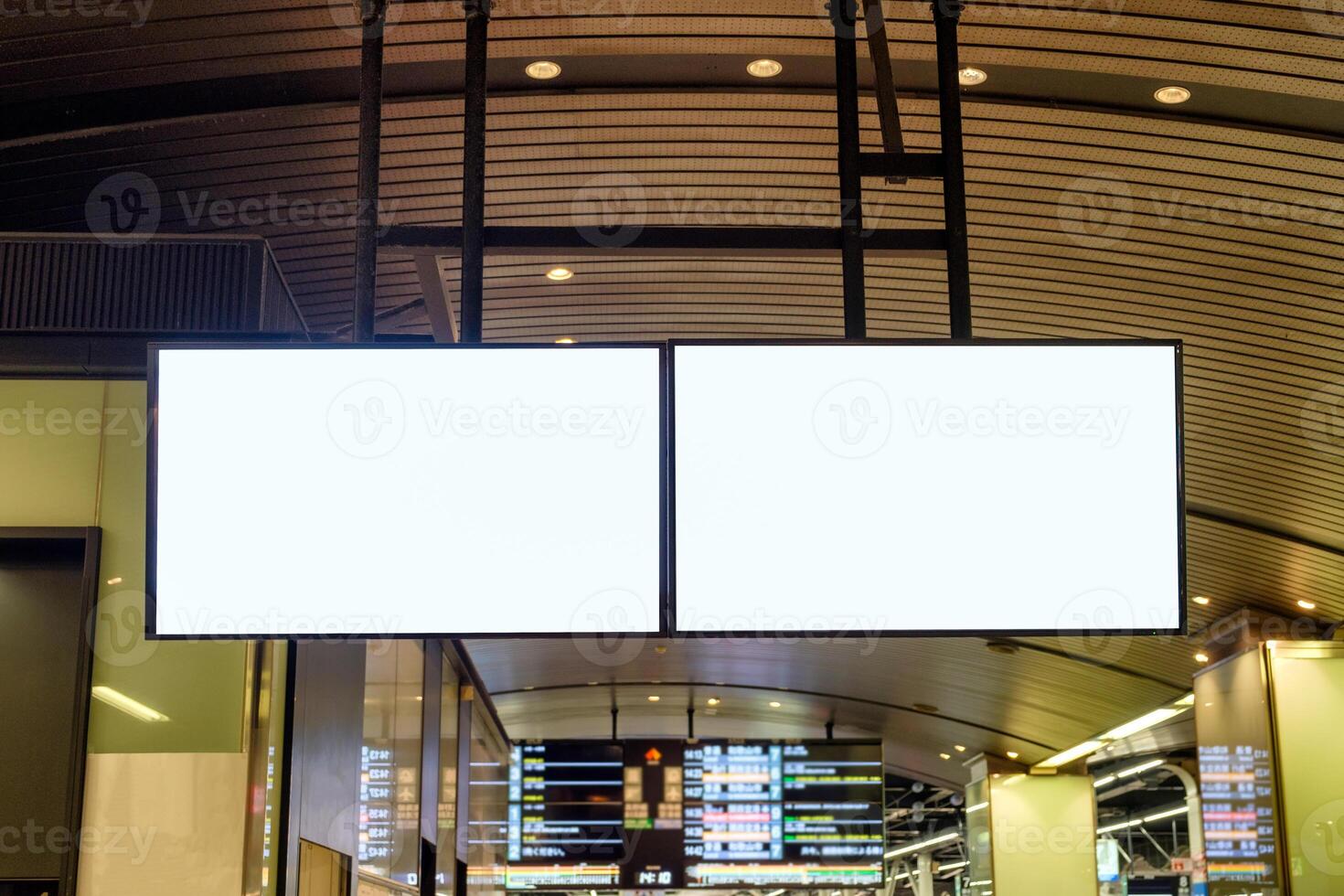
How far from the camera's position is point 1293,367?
7.12 m

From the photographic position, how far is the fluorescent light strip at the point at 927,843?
27269 millimetres

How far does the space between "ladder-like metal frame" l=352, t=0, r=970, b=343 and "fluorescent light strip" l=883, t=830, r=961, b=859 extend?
24.4 meters

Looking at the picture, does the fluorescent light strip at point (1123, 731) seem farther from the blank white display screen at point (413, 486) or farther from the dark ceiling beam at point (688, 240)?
the blank white display screen at point (413, 486)

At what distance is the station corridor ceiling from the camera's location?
498 centimetres

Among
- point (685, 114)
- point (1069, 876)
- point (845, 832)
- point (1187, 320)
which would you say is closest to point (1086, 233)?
point (1187, 320)

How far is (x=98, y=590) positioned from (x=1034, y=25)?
3.59 m

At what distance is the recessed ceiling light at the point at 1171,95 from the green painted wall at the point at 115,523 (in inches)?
147

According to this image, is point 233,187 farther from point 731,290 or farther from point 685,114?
point 731,290

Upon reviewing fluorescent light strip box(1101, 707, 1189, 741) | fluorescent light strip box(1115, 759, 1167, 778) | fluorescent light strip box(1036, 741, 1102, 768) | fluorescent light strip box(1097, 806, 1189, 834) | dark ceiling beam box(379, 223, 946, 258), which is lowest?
fluorescent light strip box(1097, 806, 1189, 834)

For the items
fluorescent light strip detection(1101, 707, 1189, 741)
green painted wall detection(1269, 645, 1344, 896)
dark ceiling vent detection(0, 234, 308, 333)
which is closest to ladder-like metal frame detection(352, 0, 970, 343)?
dark ceiling vent detection(0, 234, 308, 333)

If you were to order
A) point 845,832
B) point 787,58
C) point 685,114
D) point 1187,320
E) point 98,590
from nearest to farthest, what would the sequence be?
point 98,590 < point 787,58 < point 685,114 < point 1187,320 < point 845,832

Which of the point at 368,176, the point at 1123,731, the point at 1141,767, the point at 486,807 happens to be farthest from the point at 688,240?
the point at 1141,767

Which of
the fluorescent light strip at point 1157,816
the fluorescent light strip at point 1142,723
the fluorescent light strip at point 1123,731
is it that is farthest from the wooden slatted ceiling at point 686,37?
the fluorescent light strip at point 1157,816

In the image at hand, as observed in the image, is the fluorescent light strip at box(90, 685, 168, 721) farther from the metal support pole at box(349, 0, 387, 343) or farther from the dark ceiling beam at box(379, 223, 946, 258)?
the dark ceiling beam at box(379, 223, 946, 258)
